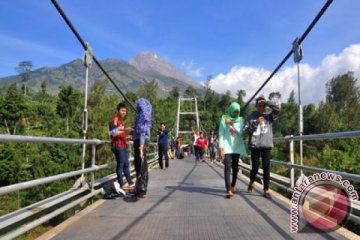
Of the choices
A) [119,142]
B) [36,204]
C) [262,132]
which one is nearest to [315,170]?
[262,132]

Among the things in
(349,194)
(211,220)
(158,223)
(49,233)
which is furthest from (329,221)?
(49,233)

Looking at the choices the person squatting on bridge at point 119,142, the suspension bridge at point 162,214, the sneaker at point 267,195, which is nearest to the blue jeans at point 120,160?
the person squatting on bridge at point 119,142

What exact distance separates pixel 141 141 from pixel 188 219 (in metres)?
1.82

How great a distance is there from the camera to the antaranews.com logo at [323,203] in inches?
152

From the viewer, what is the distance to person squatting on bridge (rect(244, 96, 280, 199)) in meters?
5.80

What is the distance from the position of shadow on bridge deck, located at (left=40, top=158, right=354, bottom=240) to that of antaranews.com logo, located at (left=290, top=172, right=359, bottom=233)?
142mm

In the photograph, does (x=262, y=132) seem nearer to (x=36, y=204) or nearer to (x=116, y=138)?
(x=116, y=138)

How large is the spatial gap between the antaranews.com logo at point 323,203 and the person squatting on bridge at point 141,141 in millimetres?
2144

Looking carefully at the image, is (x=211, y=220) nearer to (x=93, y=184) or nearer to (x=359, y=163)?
(x=93, y=184)

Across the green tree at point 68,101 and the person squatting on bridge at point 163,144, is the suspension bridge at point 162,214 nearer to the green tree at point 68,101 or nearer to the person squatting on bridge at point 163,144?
the person squatting on bridge at point 163,144

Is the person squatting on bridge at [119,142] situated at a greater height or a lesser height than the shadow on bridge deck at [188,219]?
greater

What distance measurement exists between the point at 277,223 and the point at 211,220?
25.7 inches

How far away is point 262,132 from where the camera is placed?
19.1 feet

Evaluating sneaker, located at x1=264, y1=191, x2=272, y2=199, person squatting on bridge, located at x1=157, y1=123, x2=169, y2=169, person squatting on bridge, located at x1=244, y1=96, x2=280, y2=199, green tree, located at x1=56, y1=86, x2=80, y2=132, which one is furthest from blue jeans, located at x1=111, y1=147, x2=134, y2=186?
green tree, located at x1=56, y1=86, x2=80, y2=132
